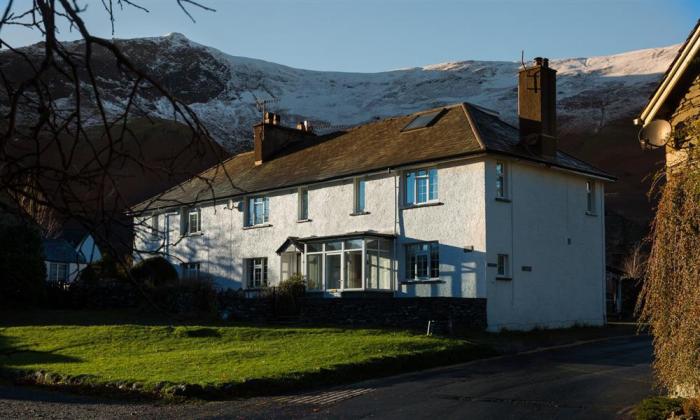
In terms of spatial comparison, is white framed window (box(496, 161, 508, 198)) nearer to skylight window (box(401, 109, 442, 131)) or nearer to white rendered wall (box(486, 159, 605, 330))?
white rendered wall (box(486, 159, 605, 330))

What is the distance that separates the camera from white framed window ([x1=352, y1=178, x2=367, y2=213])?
105ft

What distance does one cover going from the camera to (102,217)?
11.5ft

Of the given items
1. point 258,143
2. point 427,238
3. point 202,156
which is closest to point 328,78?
point 258,143

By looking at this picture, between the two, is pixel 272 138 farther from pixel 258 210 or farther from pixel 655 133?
pixel 655 133

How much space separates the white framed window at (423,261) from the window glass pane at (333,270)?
11.1 feet

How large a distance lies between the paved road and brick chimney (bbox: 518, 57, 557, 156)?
44.1 ft

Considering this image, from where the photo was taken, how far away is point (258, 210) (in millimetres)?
36594

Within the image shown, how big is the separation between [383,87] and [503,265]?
13105 cm

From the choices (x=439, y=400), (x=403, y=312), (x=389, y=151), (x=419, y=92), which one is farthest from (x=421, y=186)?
(x=419, y=92)

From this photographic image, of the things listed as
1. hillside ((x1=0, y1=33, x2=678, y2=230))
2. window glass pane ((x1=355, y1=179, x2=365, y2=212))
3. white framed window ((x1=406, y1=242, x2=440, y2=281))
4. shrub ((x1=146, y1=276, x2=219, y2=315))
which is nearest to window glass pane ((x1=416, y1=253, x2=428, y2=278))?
white framed window ((x1=406, y1=242, x2=440, y2=281))

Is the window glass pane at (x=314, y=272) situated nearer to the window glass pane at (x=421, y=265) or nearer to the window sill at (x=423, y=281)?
the window sill at (x=423, y=281)

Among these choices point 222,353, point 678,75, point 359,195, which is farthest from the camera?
point 359,195

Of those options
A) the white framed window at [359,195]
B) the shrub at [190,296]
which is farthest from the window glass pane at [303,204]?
the shrub at [190,296]

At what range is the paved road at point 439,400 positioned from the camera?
12891mm
